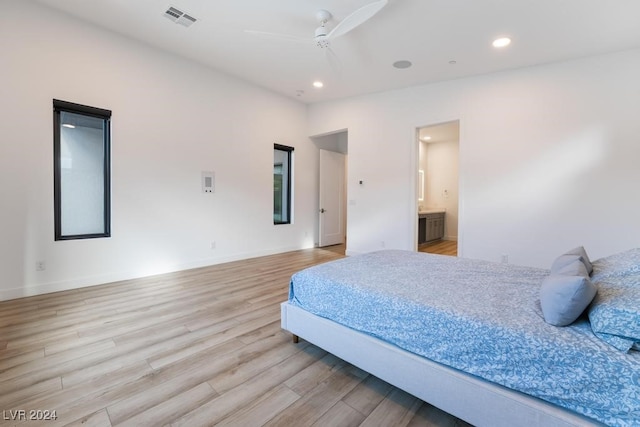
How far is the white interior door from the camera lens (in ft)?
22.4

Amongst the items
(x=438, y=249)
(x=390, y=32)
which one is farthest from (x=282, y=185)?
(x=438, y=249)

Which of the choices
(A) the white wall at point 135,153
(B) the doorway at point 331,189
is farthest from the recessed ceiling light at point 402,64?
(A) the white wall at point 135,153

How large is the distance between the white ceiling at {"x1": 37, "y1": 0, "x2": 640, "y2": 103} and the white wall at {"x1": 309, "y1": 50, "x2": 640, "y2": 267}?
336mm

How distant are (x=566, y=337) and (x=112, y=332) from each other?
3.14m

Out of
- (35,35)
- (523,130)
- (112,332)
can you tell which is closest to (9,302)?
(112,332)

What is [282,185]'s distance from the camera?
631cm

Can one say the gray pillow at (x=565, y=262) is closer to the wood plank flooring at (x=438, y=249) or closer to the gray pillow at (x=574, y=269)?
the gray pillow at (x=574, y=269)

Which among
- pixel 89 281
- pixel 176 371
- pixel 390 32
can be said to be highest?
pixel 390 32

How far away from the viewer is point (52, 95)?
10.9 ft

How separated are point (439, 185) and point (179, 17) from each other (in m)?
7.48

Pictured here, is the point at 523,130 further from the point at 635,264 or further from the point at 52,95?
the point at 52,95

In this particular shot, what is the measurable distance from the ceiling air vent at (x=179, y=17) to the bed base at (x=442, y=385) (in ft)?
11.7

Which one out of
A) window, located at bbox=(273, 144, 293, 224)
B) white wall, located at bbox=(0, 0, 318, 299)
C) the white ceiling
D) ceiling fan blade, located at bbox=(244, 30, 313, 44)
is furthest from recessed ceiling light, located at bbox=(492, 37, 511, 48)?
window, located at bbox=(273, 144, 293, 224)

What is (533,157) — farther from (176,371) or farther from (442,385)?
(176,371)
